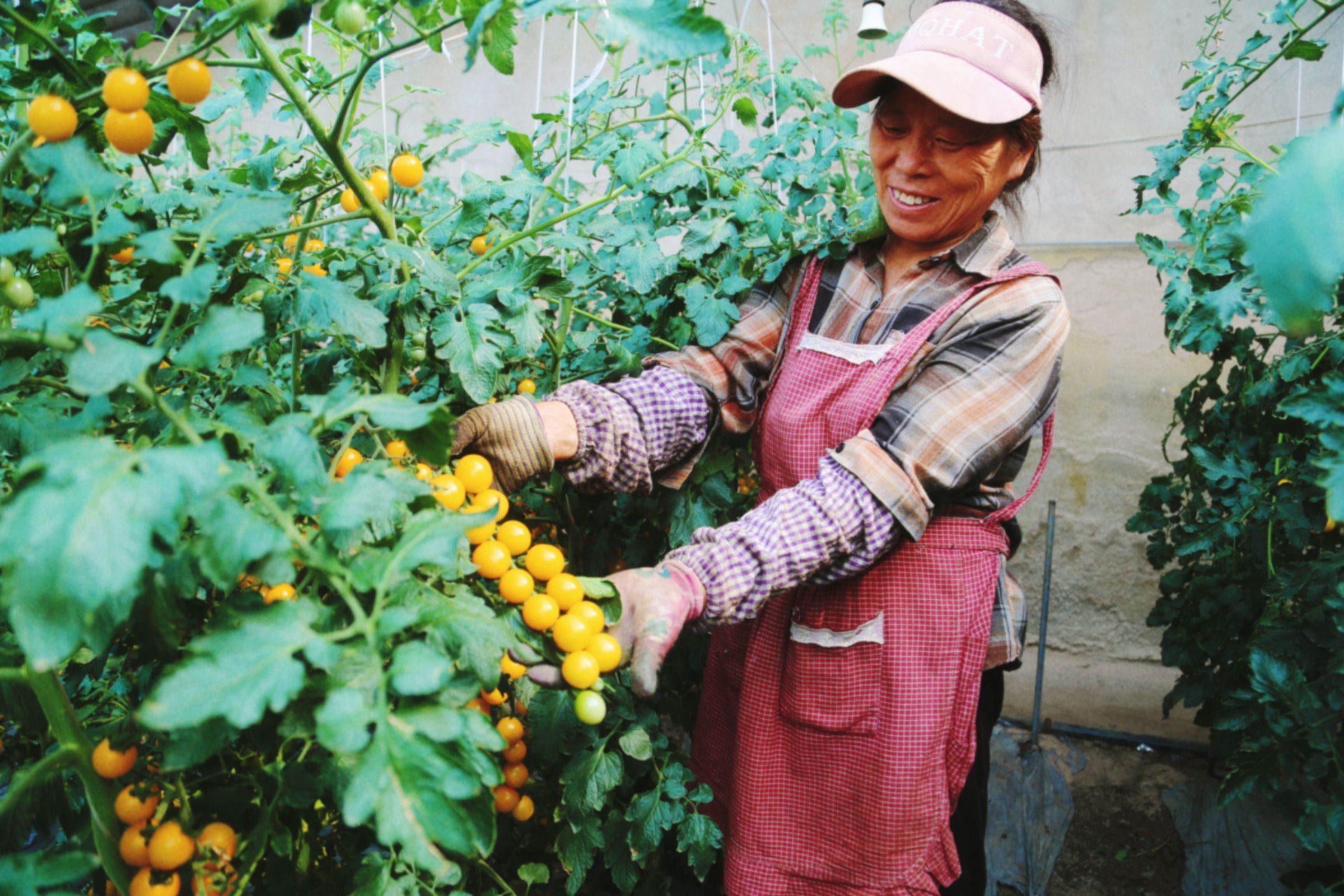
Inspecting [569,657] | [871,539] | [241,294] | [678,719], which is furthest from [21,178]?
[678,719]

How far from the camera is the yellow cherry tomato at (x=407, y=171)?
997 millimetres

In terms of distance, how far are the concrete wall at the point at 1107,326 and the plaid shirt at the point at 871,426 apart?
1.43m

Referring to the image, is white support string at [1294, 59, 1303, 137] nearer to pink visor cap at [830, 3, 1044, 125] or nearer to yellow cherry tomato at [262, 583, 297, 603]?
pink visor cap at [830, 3, 1044, 125]

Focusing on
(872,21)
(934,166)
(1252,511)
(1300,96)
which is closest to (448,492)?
(934,166)

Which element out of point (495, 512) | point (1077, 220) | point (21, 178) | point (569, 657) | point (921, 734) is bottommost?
point (921, 734)

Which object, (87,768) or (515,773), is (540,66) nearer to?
(515,773)

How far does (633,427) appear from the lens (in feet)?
4.16

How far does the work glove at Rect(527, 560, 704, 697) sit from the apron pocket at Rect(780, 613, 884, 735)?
323 millimetres

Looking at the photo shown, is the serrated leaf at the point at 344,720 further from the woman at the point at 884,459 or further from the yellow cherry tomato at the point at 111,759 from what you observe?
the woman at the point at 884,459

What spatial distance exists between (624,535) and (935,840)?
0.69 meters

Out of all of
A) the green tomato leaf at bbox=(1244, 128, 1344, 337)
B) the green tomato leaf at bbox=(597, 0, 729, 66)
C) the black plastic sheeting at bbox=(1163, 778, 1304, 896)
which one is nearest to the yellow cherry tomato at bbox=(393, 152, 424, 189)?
the green tomato leaf at bbox=(597, 0, 729, 66)

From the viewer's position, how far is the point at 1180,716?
2.68m

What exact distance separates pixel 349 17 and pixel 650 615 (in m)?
0.63

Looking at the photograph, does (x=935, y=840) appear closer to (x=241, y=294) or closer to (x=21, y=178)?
(x=241, y=294)
